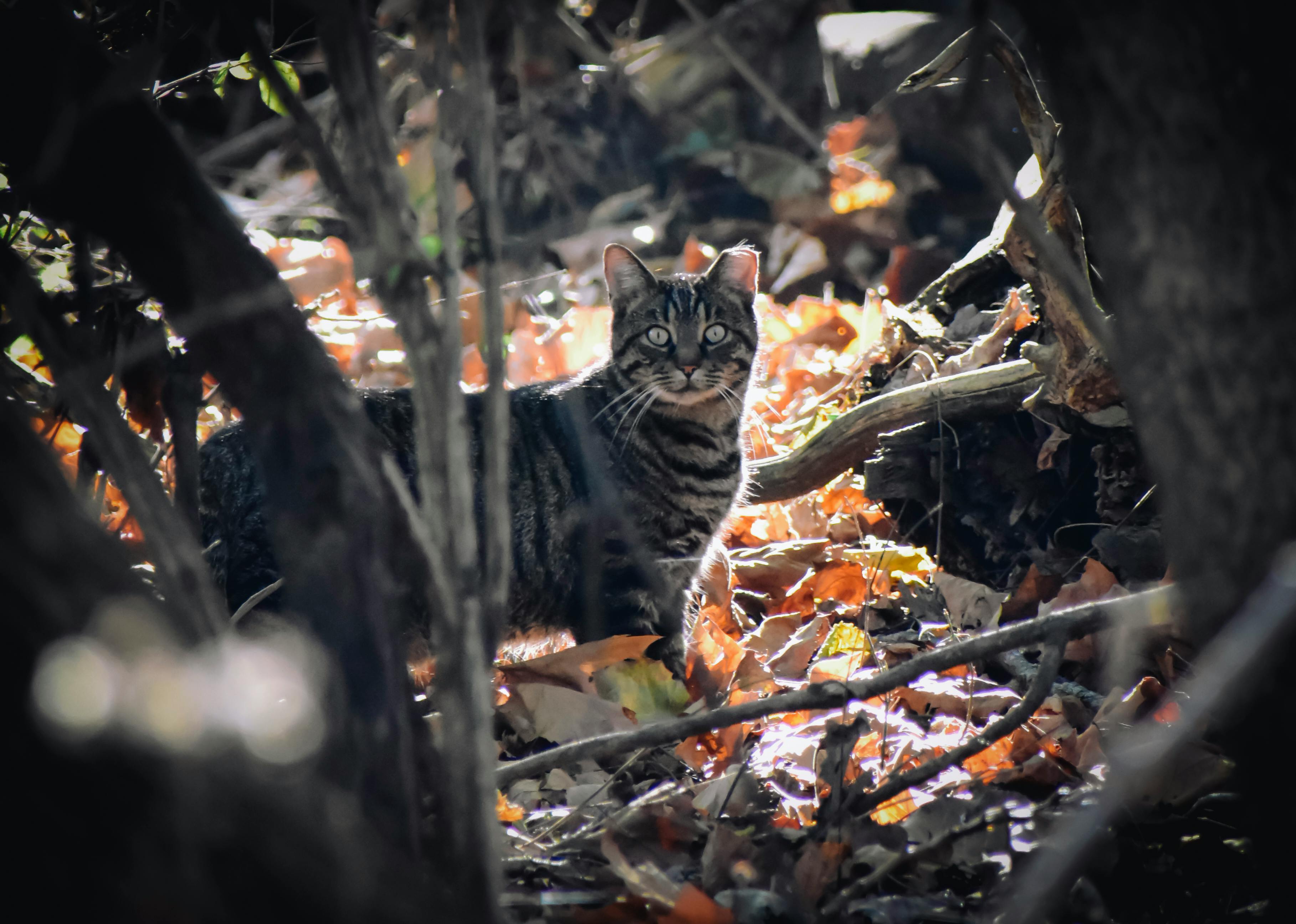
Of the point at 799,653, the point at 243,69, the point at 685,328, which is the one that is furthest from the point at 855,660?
the point at 243,69

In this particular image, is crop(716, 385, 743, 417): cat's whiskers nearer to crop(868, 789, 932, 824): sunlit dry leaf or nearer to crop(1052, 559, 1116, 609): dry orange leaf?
crop(1052, 559, 1116, 609): dry orange leaf

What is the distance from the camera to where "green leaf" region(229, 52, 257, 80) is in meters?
2.34

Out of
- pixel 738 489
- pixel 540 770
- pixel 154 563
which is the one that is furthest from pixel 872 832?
pixel 738 489

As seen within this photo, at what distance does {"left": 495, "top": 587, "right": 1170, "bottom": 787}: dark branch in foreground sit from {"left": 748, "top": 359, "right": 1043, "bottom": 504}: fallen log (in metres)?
1.66

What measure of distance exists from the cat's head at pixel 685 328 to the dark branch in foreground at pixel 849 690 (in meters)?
2.02

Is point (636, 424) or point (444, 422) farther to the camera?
point (636, 424)

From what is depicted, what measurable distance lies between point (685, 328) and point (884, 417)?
31.8 inches

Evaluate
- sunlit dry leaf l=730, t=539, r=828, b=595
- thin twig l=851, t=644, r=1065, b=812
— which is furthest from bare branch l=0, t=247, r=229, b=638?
sunlit dry leaf l=730, t=539, r=828, b=595

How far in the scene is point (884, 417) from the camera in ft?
11.7

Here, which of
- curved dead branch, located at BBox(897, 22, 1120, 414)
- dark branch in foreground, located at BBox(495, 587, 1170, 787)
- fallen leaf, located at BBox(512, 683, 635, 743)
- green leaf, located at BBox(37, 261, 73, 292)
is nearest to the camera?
dark branch in foreground, located at BBox(495, 587, 1170, 787)

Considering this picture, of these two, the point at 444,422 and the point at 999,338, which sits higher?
the point at 999,338

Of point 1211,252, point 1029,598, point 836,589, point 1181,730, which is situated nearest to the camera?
point 1181,730

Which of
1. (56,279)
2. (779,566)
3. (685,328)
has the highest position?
(56,279)

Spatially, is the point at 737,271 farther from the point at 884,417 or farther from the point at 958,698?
the point at 958,698
